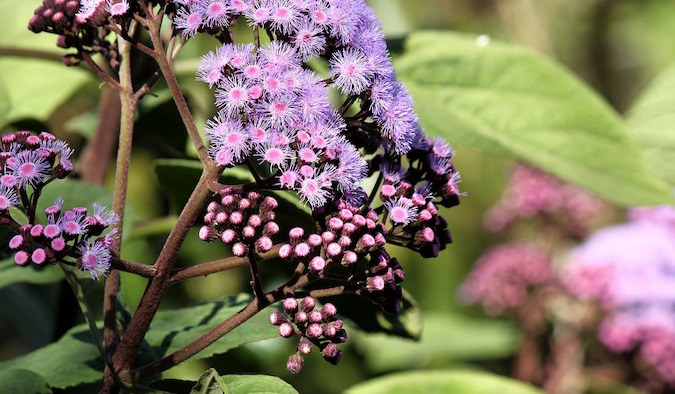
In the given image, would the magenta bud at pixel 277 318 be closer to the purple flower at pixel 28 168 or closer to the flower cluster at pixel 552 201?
the purple flower at pixel 28 168

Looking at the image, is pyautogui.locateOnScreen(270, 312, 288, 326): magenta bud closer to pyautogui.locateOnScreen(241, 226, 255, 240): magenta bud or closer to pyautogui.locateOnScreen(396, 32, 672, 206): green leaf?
pyautogui.locateOnScreen(241, 226, 255, 240): magenta bud

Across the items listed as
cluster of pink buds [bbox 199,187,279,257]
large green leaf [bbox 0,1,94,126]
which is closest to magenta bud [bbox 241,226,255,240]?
cluster of pink buds [bbox 199,187,279,257]

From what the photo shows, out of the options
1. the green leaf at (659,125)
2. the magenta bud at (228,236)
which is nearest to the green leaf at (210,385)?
the magenta bud at (228,236)

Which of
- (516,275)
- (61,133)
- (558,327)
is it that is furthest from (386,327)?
(61,133)

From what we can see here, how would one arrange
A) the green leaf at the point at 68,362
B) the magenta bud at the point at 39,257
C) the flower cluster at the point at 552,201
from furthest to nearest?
the flower cluster at the point at 552,201, the green leaf at the point at 68,362, the magenta bud at the point at 39,257

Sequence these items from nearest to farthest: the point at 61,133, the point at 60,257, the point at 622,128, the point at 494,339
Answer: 1. the point at 60,257
2. the point at 622,128
3. the point at 494,339
4. the point at 61,133

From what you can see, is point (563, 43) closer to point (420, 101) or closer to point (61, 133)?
point (61, 133)

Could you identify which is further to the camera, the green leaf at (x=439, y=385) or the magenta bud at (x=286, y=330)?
the green leaf at (x=439, y=385)
